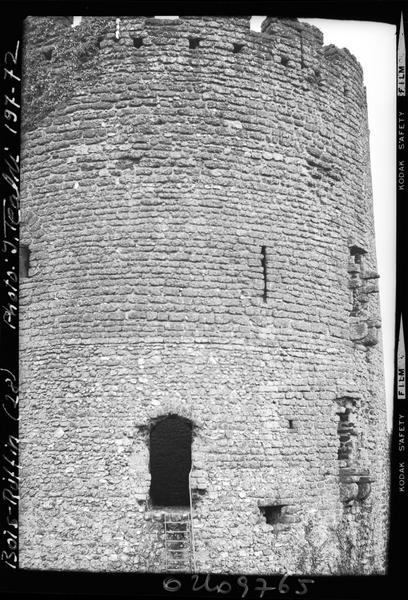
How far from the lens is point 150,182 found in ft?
37.8

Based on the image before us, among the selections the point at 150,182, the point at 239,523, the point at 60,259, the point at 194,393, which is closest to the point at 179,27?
the point at 150,182

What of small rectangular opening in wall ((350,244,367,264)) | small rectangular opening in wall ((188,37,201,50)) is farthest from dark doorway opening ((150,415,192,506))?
small rectangular opening in wall ((188,37,201,50))

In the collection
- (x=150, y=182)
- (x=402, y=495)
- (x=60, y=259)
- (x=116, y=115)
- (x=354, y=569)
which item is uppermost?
(x=116, y=115)

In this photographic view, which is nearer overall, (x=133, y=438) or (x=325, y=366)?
(x=133, y=438)

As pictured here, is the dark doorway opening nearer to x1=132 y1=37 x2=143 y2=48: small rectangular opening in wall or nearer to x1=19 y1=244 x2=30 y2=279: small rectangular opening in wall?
x1=19 y1=244 x2=30 y2=279: small rectangular opening in wall

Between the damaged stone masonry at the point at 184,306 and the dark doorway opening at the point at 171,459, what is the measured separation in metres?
0.18

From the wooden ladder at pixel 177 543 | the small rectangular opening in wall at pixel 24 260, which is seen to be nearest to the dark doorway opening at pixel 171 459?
the wooden ladder at pixel 177 543

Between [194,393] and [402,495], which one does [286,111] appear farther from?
[402,495]

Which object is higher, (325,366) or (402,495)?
(325,366)

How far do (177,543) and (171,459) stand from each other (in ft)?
5.57

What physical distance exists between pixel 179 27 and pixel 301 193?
235 centimetres

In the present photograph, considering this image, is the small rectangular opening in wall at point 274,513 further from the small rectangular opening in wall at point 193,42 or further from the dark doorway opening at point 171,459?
the small rectangular opening in wall at point 193,42

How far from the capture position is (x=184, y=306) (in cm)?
1134

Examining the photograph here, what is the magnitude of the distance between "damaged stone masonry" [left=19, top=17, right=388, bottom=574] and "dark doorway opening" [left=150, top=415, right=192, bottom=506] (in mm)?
182
